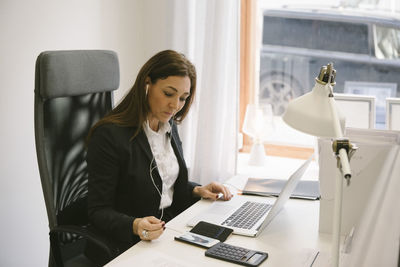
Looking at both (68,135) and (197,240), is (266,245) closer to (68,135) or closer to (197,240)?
(197,240)

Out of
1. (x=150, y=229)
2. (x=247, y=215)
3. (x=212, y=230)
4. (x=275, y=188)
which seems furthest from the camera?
(x=275, y=188)

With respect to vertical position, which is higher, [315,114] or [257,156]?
[315,114]

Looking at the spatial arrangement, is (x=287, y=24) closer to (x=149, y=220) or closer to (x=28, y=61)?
(x=28, y=61)

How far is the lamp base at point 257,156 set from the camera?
8.78ft

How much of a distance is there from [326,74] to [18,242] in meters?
1.70

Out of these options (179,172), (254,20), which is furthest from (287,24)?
(179,172)

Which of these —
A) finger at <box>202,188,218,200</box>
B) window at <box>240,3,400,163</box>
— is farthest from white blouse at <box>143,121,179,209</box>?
window at <box>240,3,400,163</box>

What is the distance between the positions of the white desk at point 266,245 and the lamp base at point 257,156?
2.99ft

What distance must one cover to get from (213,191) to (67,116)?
591mm

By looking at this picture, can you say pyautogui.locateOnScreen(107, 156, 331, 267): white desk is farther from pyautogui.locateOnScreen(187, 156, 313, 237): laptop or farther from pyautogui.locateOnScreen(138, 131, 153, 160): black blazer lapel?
pyautogui.locateOnScreen(138, 131, 153, 160): black blazer lapel

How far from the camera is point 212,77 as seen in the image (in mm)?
2600

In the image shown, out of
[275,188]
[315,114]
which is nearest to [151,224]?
[315,114]

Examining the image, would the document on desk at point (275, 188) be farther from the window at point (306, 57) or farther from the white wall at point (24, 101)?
the white wall at point (24, 101)

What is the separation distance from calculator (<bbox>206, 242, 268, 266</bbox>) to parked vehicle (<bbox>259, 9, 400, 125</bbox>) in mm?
1652
